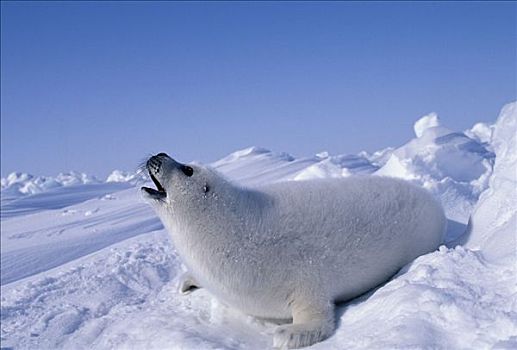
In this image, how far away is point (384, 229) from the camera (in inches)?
134

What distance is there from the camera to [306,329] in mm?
2652

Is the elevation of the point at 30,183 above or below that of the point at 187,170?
below

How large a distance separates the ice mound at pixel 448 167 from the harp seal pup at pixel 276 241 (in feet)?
5.72

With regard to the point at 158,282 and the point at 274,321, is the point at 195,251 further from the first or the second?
the point at 158,282

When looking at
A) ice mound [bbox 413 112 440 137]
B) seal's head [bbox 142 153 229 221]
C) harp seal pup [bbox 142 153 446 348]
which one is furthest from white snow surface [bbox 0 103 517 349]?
ice mound [bbox 413 112 440 137]

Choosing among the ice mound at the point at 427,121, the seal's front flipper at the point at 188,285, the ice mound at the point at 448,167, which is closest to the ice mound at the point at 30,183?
the ice mound at the point at 427,121

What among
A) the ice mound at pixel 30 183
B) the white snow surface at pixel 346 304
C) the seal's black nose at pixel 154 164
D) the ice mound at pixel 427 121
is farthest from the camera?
the ice mound at pixel 30 183

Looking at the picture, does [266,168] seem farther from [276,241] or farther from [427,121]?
[276,241]

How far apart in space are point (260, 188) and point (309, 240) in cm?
54

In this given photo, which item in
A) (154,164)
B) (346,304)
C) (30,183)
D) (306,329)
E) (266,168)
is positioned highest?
(154,164)

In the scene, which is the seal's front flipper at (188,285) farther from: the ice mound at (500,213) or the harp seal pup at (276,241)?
the ice mound at (500,213)

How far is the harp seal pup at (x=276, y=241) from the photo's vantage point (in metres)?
3.00

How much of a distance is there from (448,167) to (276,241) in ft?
17.7

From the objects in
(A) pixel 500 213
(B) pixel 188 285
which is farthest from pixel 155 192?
(A) pixel 500 213
